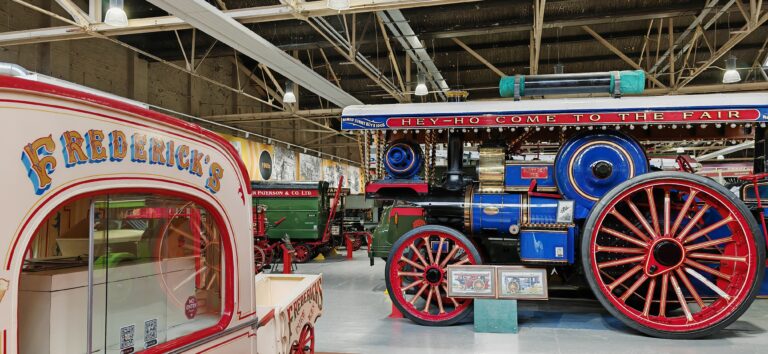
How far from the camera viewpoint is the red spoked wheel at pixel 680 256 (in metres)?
4.85

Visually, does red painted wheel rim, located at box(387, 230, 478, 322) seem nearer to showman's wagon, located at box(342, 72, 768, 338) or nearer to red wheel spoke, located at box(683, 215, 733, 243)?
showman's wagon, located at box(342, 72, 768, 338)

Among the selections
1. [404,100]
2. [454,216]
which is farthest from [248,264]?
[404,100]

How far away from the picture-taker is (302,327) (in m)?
3.51

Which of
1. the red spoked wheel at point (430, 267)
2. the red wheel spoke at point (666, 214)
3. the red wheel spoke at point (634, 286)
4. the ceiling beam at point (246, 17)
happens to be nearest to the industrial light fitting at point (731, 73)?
the red wheel spoke at point (666, 214)

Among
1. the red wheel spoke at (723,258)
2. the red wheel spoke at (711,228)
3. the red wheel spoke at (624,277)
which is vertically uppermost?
the red wheel spoke at (711,228)

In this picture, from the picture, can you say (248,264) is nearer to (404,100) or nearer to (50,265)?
(50,265)

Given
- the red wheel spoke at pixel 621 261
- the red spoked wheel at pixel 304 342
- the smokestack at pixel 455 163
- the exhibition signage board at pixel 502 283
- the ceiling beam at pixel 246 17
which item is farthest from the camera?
the ceiling beam at pixel 246 17

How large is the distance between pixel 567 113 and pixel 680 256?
171 centimetres

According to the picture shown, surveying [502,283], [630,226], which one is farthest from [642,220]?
[502,283]

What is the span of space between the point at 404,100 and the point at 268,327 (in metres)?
10.8

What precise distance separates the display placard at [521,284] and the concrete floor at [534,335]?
1.25ft

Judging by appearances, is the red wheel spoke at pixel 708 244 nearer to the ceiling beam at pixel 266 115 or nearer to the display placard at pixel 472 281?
the display placard at pixel 472 281

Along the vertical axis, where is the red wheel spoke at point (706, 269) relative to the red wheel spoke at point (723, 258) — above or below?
below

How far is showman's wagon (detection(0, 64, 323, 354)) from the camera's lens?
4.91 feet
